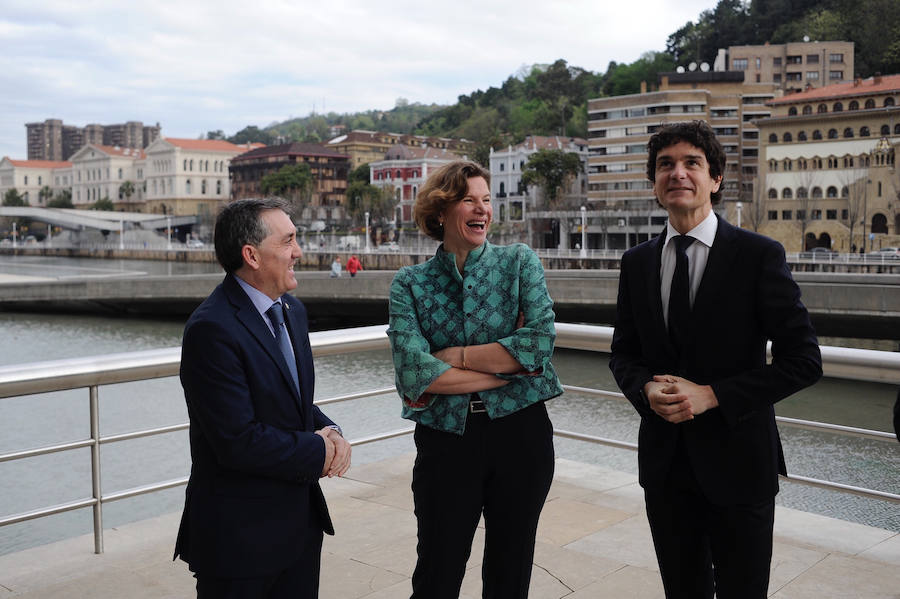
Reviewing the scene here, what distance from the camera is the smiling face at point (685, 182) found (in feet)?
6.51

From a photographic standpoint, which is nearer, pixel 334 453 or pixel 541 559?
pixel 334 453

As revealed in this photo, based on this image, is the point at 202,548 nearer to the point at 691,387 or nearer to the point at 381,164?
the point at 691,387

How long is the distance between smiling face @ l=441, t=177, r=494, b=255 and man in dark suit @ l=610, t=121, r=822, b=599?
39cm

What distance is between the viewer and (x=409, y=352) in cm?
204

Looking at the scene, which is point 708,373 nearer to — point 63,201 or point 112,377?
point 112,377

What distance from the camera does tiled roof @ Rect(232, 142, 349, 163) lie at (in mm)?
95375

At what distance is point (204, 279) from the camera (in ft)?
88.0

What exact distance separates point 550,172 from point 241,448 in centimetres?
6393

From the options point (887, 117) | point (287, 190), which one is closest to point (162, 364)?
point (887, 117)

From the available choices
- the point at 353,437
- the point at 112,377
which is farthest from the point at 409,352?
the point at 353,437

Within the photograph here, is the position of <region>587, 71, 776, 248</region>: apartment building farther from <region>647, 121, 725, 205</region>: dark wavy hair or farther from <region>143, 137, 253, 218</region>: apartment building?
<region>143, 137, 253, 218</region>: apartment building

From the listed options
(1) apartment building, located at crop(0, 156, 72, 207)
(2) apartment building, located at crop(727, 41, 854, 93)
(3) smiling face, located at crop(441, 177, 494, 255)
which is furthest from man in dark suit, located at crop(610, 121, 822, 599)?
(1) apartment building, located at crop(0, 156, 72, 207)

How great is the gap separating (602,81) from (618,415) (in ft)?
286

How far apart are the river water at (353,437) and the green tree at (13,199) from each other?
367 ft
